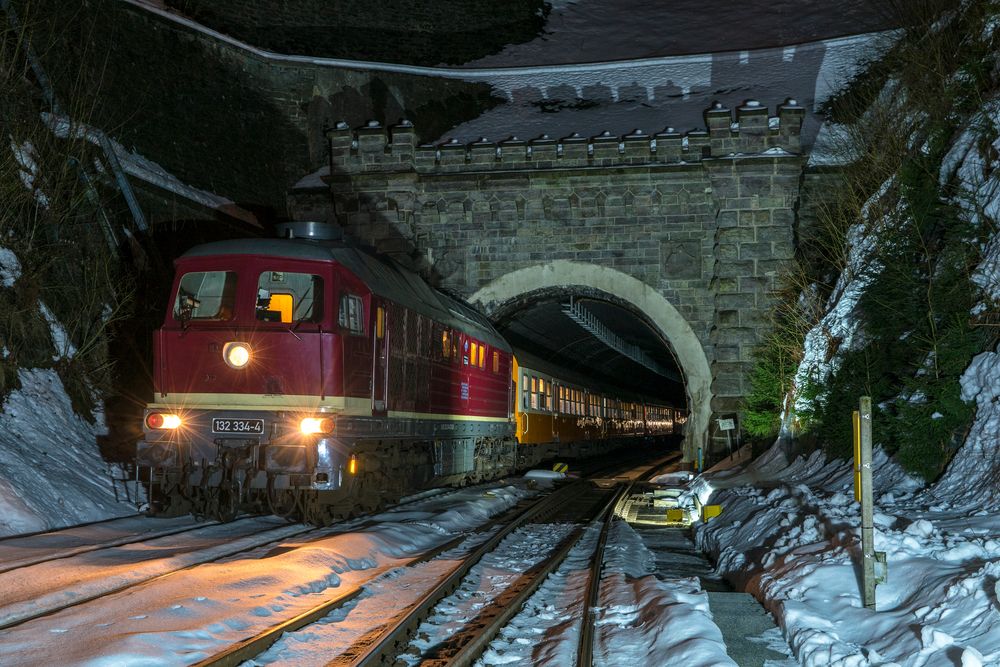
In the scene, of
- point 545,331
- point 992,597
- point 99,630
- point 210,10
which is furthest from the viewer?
point 545,331

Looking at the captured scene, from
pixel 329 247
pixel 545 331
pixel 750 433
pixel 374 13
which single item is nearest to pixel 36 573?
pixel 329 247

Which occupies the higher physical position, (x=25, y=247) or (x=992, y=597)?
(x=25, y=247)

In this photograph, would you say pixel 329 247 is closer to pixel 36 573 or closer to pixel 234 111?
pixel 36 573

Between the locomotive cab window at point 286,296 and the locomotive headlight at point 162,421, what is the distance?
1.50 m

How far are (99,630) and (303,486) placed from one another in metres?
4.49

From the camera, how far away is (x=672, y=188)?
23.5m

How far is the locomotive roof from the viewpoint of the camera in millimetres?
11188

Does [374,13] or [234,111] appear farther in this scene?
[374,13]

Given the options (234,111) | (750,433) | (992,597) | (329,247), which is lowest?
(992,597)

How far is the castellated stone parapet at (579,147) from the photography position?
23016 mm

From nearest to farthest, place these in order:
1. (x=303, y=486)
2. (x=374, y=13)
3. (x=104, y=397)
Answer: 1. (x=303, y=486)
2. (x=104, y=397)
3. (x=374, y=13)

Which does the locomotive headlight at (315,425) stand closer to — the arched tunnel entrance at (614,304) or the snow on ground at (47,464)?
the snow on ground at (47,464)

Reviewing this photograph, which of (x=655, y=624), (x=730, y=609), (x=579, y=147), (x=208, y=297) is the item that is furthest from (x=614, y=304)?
(x=655, y=624)

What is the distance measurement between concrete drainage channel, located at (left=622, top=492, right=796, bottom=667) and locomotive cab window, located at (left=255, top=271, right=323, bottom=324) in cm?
504
